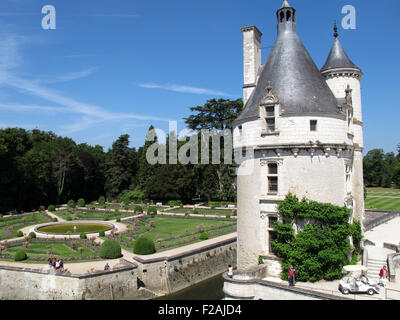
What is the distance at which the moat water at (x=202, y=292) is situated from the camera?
74.4 ft

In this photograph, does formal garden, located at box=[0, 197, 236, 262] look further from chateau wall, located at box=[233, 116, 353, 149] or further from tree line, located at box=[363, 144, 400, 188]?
tree line, located at box=[363, 144, 400, 188]

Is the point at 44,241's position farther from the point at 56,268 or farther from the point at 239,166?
the point at 239,166

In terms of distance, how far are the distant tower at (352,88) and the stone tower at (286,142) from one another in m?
0.82

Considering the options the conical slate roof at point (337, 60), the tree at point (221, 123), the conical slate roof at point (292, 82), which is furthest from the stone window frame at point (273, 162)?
the tree at point (221, 123)

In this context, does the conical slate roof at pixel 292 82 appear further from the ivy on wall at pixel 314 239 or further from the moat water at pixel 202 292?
the moat water at pixel 202 292

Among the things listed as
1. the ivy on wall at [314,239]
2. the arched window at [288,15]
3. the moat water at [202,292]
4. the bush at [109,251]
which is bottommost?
the moat water at [202,292]

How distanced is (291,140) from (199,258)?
45.6 feet

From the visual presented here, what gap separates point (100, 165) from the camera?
73938 millimetres

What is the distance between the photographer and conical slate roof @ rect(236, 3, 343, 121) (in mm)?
16562

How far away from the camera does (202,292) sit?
23.8 metres

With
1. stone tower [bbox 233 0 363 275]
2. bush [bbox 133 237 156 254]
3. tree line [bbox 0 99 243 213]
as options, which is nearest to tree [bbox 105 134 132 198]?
tree line [bbox 0 99 243 213]

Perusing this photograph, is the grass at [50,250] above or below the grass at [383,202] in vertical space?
below
